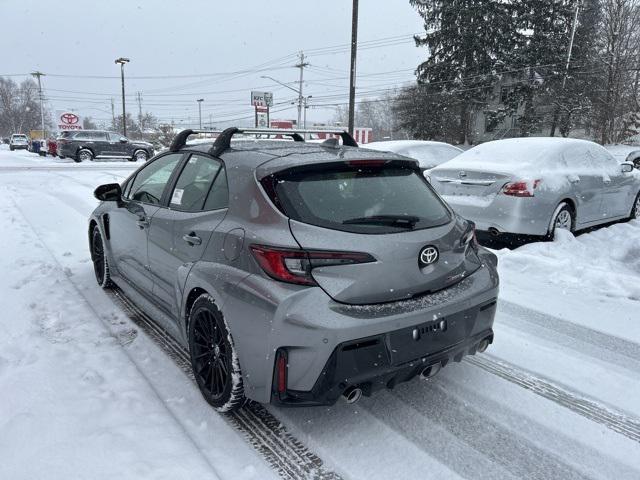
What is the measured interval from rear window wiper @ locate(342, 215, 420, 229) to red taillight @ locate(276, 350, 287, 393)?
754 mm

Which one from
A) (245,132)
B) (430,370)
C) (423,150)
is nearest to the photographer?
(430,370)

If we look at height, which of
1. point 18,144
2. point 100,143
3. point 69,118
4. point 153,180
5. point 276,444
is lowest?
point 276,444

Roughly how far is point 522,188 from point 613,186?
2.34 m

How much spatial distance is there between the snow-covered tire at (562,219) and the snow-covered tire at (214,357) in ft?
16.7

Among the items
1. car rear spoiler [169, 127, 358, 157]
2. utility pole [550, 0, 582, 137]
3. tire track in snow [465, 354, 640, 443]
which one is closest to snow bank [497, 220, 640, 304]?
tire track in snow [465, 354, 640, 443]

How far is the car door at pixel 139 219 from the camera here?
146 inches

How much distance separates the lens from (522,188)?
6.05 m

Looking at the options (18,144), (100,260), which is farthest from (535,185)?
(18,144)

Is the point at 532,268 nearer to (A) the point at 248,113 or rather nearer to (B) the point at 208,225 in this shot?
(B) the point at 208,225

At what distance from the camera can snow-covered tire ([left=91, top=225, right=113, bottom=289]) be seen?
15.9 ft

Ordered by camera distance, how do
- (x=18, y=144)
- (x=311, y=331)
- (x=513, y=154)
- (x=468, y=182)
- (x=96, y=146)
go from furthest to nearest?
(x=18, y=144) → (x=96, y=146) → (x=513, y=154) → (x=468, y=182) → (x=311, y=331)

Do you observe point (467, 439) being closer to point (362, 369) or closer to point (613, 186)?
point (362, 369)

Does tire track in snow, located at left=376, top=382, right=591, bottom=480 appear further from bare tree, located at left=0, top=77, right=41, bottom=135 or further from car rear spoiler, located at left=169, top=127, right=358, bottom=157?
bare tree, located at left=0, top=77, right=41, bottom=135

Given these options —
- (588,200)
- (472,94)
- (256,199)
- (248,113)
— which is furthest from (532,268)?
(248,113)
